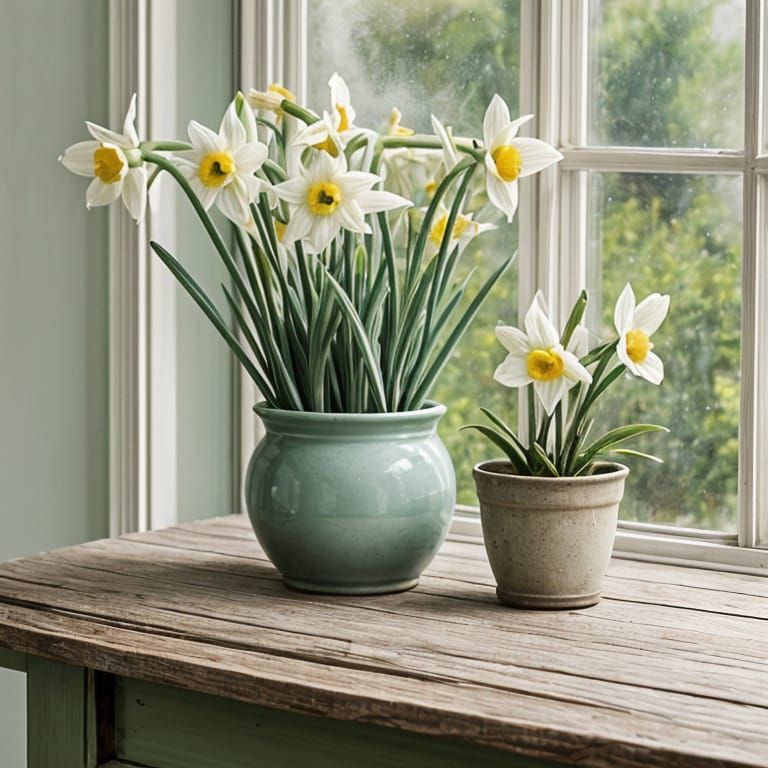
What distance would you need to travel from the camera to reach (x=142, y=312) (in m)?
1.69

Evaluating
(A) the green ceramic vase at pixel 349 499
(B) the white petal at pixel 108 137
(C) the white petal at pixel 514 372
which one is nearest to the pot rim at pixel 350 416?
(A) the green ceramic vase at pixel 349 499

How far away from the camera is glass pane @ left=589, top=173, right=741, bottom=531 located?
1.51 m

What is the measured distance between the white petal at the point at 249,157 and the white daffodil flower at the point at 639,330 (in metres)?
0.39

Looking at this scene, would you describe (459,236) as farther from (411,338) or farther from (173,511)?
(173,511)

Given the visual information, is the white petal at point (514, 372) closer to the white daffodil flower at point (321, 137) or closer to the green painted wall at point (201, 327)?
the white daffodil flower at point (321, 137)

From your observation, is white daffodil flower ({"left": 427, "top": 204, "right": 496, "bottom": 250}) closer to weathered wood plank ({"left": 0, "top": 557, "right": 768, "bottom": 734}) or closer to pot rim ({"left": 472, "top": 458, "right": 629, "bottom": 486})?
pot rim ({"left": 472, "top": 458, "right": 629, "bottom": 486})

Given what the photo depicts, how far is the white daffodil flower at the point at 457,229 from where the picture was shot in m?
1.39

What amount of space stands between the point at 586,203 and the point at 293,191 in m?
0.50

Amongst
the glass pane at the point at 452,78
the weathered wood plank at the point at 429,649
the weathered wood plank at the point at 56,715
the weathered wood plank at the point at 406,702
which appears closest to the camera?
the weathered wood plank at the point at 406,702

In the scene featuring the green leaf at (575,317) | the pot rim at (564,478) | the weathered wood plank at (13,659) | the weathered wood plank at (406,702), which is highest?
the green leaf at (575,317)

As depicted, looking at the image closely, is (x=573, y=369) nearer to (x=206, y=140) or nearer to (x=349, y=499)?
(x=349, y=499)

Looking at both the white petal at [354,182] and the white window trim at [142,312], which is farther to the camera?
the white window trim at [142,312]

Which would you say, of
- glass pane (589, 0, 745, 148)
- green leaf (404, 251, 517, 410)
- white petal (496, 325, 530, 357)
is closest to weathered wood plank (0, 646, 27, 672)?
green leaf (404, 251, 517, 410)

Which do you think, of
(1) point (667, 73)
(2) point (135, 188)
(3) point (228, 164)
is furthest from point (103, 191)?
(1) point (667, 73)
